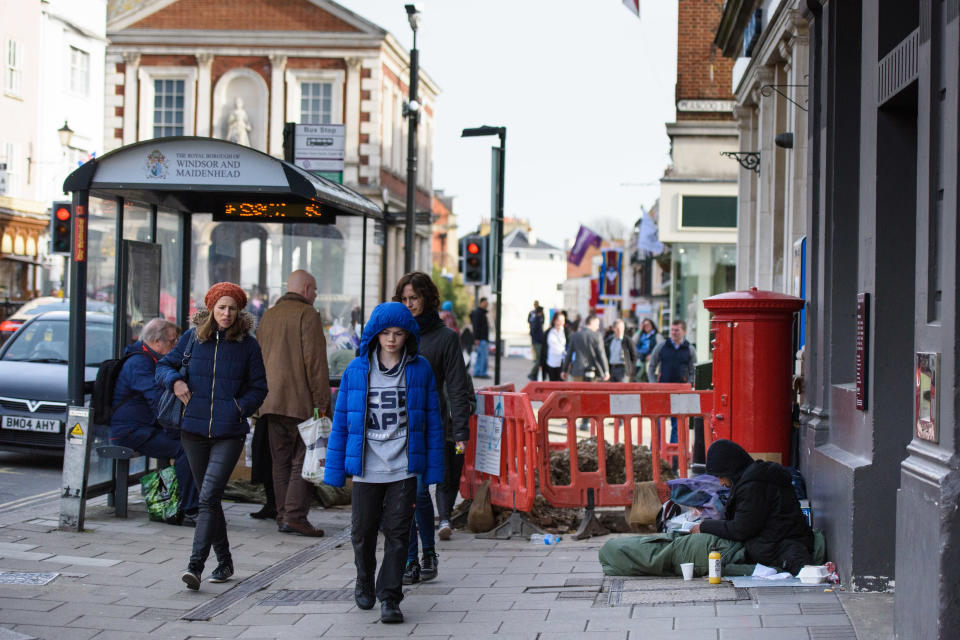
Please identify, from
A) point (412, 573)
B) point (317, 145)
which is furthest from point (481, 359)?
point (412, 573)

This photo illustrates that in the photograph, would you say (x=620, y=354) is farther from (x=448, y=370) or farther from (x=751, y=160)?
(x=448, y=370)

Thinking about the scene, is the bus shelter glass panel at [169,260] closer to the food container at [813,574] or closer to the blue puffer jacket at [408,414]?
the blue puffer jacket at [408,414]

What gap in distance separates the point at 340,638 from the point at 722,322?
4469 millimetres

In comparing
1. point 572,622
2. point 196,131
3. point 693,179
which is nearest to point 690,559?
point 572,622

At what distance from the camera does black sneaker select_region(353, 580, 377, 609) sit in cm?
717

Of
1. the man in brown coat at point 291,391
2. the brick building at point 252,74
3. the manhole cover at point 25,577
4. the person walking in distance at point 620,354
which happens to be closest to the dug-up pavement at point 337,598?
the manhole cover at point 25,577

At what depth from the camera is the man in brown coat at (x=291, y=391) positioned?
32.0 feet

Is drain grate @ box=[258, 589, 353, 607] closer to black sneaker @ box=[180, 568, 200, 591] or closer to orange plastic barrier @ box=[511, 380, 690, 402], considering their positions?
black sneaker @ box=[180, 568, 200, 591]

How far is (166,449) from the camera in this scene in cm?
1005

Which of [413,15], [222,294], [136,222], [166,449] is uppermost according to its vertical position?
[413,15]

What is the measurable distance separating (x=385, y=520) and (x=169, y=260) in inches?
223

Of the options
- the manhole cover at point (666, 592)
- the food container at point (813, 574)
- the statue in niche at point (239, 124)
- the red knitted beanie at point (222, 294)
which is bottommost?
the manhole cover at point (666, 592)

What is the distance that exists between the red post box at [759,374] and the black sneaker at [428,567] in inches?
108

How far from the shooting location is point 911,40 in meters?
6.47
